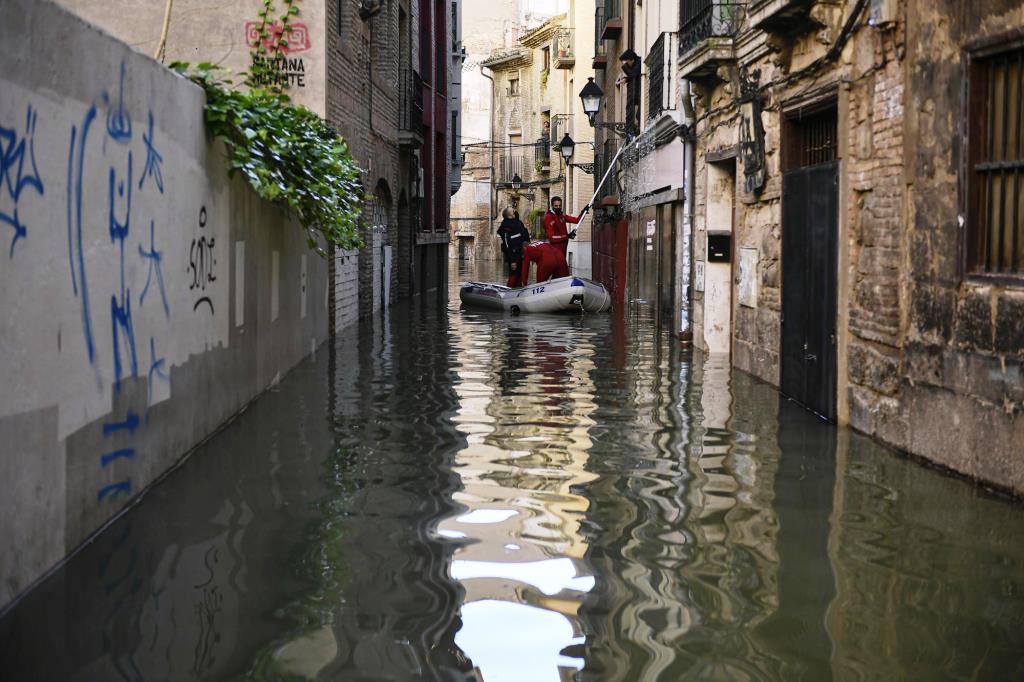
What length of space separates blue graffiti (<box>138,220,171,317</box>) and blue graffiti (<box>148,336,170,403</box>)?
27cm

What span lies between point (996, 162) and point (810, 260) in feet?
10.7

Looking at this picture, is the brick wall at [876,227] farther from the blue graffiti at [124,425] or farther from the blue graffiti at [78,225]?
the blue graffiti at [78,225]

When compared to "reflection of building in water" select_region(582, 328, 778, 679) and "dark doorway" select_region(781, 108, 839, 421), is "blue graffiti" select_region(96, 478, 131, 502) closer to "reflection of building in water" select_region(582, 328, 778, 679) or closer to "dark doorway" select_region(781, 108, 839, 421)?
"reflection of building in water" select_region(582, 328, 778, 679)

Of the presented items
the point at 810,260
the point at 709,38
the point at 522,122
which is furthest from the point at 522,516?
the point at 522,122

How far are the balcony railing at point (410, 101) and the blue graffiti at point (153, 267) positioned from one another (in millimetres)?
18238

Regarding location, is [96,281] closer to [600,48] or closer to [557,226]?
[557,226]

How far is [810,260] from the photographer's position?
10148 mm

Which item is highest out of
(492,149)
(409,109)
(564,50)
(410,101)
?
(564,50)

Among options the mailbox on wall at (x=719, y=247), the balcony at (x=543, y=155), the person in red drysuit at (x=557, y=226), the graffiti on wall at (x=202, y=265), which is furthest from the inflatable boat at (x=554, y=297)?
the balcony at (x=543, y=155)

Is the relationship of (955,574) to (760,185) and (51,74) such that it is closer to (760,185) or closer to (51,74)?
(51,74)

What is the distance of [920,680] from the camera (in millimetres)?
3869

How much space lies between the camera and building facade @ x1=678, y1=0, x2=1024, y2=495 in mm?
6832

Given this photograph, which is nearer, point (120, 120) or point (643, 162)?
point (120, 120)

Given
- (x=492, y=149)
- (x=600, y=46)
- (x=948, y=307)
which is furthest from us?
(x=492, y=149)
